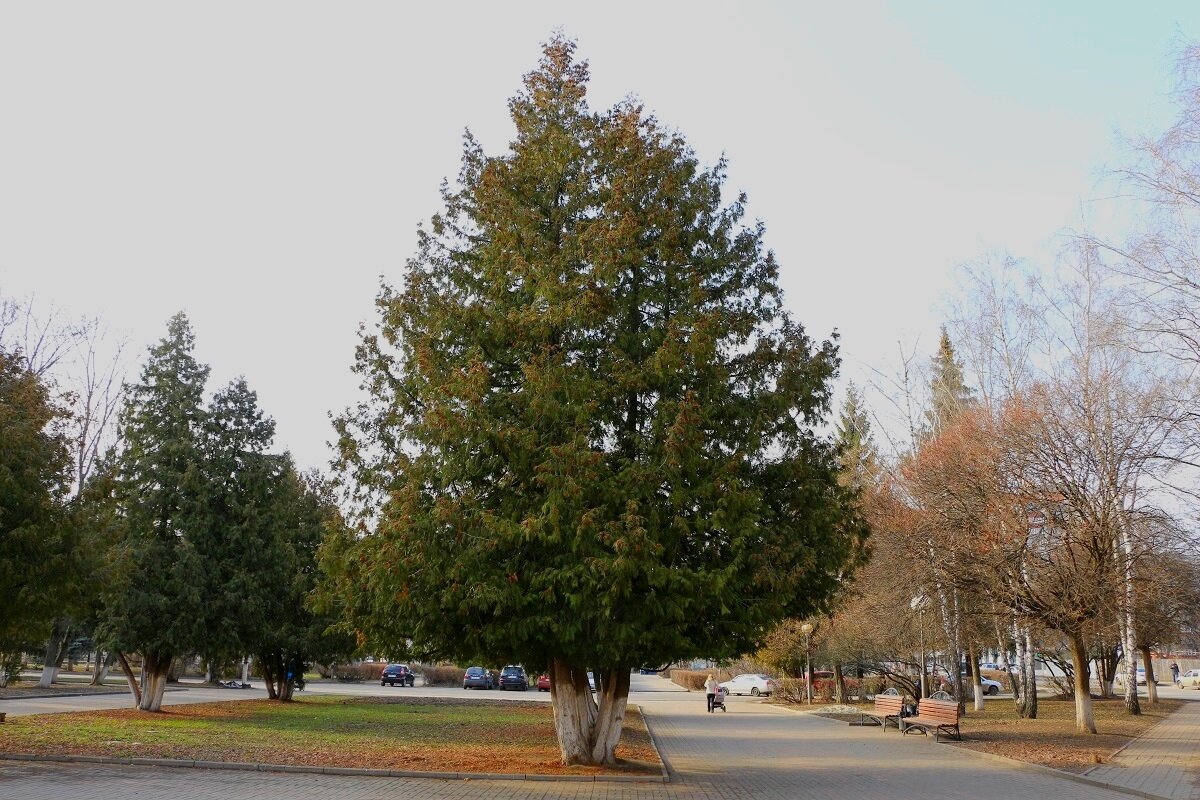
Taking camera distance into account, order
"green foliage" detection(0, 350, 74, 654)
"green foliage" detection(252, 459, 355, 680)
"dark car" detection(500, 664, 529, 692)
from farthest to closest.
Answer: "dark car" detection(500, 664, 529, 692)
"green foliage" detection(252, 459, 355, 680)
"green foliage" detection(0, 350, 74, 654)

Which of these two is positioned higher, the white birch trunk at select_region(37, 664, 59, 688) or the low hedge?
the white birch trunk at select_region(37, 664, 59, 688)

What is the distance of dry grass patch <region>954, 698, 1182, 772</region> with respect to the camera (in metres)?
18.6

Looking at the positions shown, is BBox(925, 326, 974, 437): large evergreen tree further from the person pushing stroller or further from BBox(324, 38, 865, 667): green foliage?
BBox(324, 38, 865, 667): green foliage

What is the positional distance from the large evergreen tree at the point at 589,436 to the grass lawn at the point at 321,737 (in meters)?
2.13

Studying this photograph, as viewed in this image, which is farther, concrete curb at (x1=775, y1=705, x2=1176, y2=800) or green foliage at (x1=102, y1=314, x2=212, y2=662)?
green foliage at (x1=102, y1=314, x2=212, y2=662)

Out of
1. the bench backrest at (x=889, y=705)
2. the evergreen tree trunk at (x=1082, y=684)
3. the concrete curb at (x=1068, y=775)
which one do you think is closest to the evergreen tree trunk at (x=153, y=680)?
the bench backrest at (x=889, y=705)

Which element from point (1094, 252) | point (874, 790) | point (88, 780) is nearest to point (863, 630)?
point (1094, 252)

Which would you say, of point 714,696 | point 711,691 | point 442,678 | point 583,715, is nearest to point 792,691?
point 711,691

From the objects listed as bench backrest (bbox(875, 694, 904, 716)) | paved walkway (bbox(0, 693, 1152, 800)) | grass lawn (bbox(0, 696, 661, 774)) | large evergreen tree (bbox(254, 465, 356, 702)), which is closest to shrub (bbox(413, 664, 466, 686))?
large evergreen tree (bbox(254, 465, 356, 702))

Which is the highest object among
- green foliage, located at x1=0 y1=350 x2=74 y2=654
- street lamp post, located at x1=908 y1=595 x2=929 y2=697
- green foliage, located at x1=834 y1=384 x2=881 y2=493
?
green foliage, located at x1=834 y1=384 x2=881 y2=493

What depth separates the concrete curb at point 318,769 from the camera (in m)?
14.3

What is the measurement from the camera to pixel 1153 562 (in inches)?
931

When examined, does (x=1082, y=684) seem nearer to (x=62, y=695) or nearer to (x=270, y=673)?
(x=270, y=673)

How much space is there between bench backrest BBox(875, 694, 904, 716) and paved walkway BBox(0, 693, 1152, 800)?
15.4 feet
